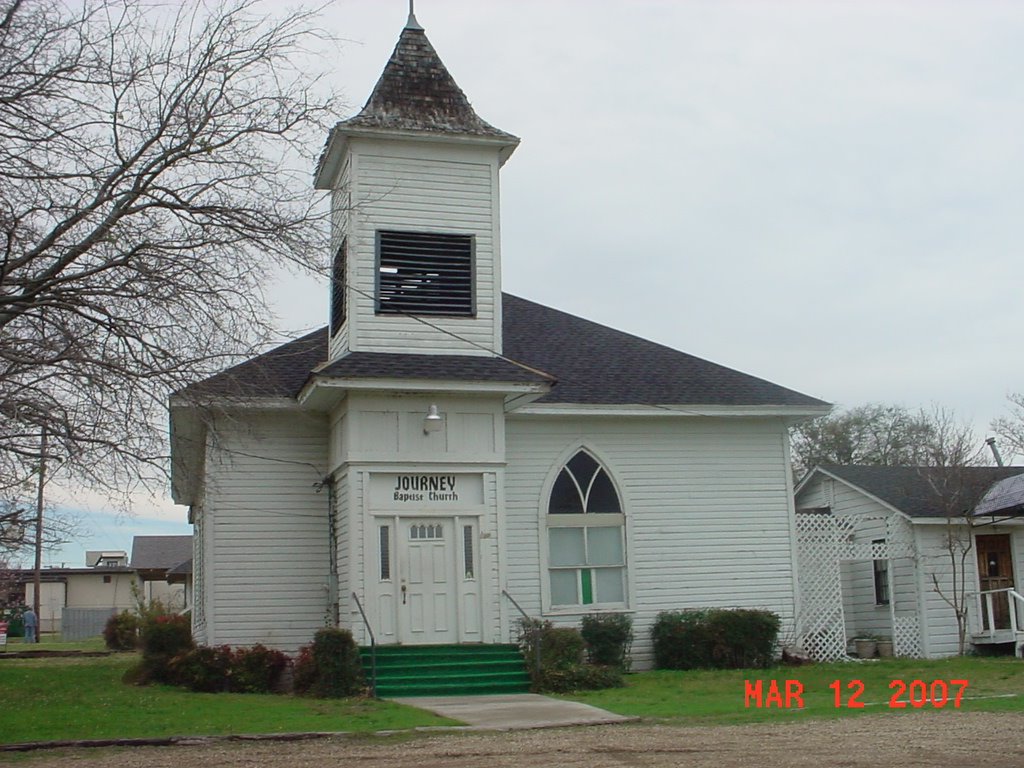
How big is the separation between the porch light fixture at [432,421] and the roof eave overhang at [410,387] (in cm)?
38

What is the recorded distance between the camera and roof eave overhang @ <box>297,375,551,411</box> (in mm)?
18703

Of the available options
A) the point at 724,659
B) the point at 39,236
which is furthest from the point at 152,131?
the point at 724,659

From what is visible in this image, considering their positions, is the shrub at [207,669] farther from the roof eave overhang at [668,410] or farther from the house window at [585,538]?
the roof eave overhang at [668,410]

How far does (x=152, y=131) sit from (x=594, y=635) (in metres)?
11.1

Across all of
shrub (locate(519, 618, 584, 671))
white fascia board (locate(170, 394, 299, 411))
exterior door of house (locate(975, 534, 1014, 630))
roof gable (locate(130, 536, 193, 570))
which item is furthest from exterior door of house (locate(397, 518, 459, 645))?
roof gable (locate(130, 536, 193, 570))

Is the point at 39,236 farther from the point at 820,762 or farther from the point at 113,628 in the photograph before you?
the point at 113,628

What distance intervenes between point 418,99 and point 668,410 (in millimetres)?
7060

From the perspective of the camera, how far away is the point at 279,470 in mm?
21094

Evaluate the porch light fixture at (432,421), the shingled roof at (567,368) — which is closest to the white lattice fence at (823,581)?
the shingled roof at (567,368)

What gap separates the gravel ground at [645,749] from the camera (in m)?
10.5

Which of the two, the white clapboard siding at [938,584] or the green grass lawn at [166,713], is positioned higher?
the white clapboard siding at [938,584]

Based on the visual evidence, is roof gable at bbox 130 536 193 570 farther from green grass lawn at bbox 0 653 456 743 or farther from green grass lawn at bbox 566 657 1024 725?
green grass lawn at bbox 566 657 1024 725

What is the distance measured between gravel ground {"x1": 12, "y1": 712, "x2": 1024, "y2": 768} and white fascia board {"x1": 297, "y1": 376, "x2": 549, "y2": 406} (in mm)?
7118

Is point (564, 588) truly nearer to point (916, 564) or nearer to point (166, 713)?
point (916, 564)
